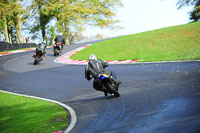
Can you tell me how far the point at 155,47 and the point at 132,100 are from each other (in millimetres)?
17017

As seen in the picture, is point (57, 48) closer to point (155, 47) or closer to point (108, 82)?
point (155, 47)

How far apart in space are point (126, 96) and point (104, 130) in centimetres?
349

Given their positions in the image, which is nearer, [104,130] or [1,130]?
[104,130]

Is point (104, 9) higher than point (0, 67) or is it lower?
higher

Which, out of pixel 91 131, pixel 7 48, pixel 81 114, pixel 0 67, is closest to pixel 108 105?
pixel 81 114

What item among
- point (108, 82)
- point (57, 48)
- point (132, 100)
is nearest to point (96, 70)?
point (108, 82)

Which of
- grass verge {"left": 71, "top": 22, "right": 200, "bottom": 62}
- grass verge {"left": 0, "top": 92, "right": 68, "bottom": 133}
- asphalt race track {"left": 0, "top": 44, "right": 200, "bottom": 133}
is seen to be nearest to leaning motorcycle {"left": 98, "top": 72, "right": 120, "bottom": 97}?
asphalt race track {"left": 0, "top": 44, "right": 200, "bottom": 133}

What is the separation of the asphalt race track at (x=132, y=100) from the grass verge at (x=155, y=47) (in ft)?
24.8

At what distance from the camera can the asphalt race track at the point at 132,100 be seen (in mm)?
6164

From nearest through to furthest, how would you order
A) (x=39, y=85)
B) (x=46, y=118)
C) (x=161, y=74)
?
(x=46, y=118) < (x=161, y=74) < (x=39, y=85)

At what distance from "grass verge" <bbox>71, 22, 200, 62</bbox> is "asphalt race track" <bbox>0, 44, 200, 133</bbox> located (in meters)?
7.57

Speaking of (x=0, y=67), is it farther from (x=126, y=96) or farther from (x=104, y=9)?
(x=104, y=9)

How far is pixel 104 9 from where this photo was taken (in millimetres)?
55969

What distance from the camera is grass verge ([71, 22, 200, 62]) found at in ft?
72.7
